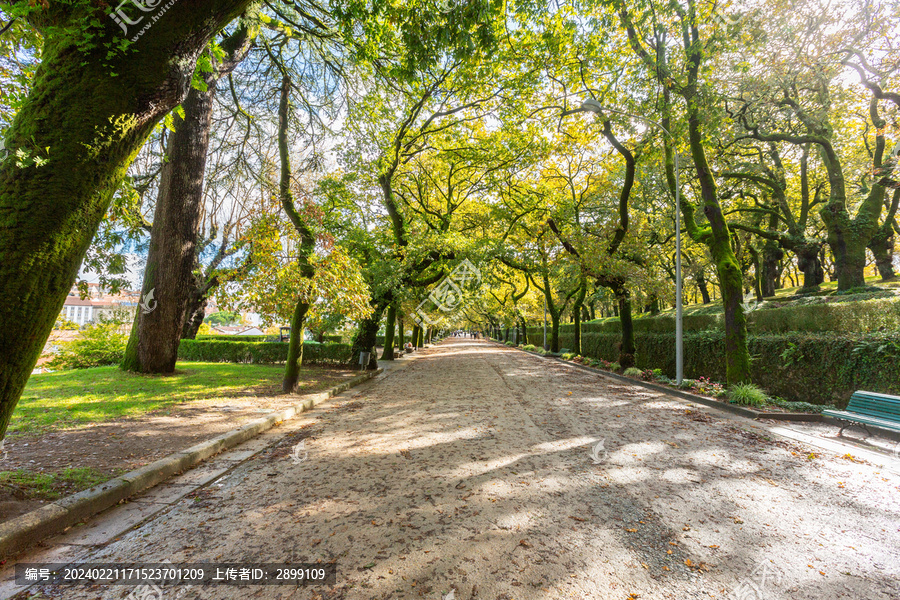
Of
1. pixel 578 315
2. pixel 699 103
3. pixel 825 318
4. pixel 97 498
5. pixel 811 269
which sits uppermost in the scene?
pixel 699 103

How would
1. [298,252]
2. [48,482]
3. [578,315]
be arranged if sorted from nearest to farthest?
1. [48,482]
2. [298,252]
3. [578,315]

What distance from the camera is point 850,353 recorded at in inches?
316

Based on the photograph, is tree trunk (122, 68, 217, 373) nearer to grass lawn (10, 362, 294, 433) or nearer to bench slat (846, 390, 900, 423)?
grass lawn (10, 362, 294, 433)

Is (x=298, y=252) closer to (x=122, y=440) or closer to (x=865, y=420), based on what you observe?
(x=122, y=440)

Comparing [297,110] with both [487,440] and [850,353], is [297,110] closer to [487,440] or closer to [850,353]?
[487,440]

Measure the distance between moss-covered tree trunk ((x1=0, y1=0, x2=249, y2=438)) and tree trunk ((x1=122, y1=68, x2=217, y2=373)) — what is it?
9.20 metres

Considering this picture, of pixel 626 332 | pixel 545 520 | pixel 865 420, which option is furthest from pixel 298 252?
pixel 626 332

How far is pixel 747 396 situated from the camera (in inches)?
340

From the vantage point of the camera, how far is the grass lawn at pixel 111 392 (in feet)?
19.5

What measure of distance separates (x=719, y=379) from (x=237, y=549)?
1360 centimetres

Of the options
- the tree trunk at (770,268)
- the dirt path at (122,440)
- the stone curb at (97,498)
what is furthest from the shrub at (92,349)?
the tree trunk at (770,268)

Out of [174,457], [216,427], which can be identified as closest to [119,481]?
[174,457]

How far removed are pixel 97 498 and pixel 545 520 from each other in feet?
12.9

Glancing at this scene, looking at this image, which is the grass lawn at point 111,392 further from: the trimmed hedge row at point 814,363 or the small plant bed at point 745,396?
the trimmed hedge row at point 814,363
